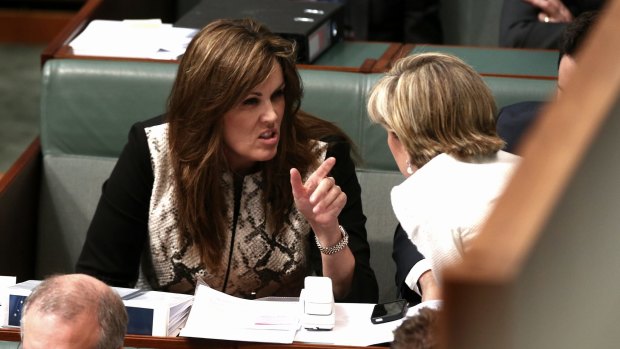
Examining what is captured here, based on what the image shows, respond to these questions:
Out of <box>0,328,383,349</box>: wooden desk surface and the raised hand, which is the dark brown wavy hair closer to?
the raised hand

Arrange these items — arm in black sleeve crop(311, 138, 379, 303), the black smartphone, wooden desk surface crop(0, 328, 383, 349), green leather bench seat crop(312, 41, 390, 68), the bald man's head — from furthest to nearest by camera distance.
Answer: green leather bench seat crop(312, 41, 390, 68) → arm in black sleeve crop(311, 138, 379, 303) → the black smartphone → wooden desk surface crop(0, 328, 383, 349) → the bald man's head

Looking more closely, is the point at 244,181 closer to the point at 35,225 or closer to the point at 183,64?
the point at 183,64

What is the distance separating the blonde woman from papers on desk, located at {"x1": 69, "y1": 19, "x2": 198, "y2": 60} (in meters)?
1.09

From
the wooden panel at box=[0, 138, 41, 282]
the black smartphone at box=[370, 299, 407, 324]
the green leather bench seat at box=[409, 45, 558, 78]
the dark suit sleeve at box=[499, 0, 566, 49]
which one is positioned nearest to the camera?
the black smartphone at box=[370, 299, 407, 324]

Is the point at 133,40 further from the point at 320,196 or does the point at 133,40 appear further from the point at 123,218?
the point at 320,196

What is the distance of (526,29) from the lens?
3.10 meters

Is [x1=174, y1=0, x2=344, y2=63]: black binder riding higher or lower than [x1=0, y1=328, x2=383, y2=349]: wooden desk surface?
higher

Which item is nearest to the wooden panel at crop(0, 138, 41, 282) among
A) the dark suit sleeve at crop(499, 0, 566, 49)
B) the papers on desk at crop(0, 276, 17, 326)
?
the papers on desk at crop(0, 276, 17, 326)

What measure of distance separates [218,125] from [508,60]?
1.09 metres

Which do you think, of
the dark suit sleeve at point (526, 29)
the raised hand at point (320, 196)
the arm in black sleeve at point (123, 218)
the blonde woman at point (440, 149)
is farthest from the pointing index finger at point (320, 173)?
the dark suit sleeve at point (526, 29)

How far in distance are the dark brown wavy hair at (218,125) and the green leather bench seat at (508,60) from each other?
72 cm

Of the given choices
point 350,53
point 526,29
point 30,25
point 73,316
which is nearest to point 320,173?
point 73,316

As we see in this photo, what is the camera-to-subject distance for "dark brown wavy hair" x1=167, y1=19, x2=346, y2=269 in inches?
83.0

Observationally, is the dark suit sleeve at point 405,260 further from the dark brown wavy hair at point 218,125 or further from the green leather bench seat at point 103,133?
the green leather bench seat at point 103,133
